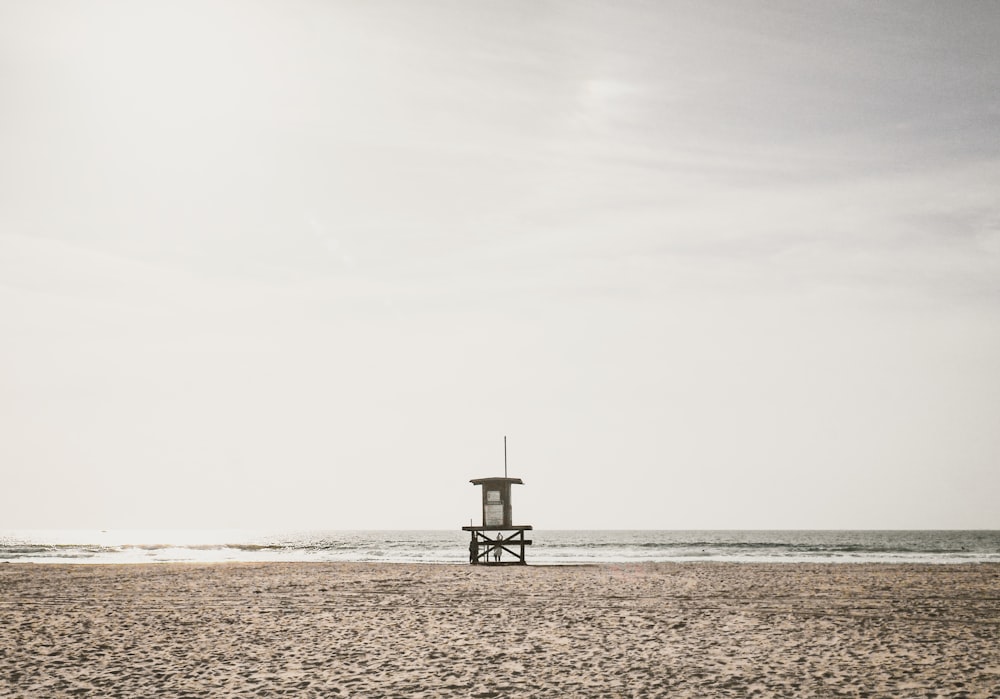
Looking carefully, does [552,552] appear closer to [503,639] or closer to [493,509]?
[493,509]

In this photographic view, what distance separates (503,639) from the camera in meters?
13.3

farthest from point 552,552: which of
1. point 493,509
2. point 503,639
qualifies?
point 503,639

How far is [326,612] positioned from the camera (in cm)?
1722

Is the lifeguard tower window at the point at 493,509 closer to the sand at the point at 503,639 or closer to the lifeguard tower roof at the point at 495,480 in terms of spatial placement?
the lifeguard tower roof at the point at 495,480

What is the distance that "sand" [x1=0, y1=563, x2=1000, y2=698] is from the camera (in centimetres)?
975

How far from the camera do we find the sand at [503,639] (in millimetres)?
9750

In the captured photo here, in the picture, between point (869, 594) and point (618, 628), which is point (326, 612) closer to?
point (618, 628)

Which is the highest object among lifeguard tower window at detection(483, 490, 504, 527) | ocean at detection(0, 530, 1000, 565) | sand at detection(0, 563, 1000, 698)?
lifeguard tower window at detection(483, 490, 504, 527)

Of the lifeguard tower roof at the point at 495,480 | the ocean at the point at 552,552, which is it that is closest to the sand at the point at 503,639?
the lifeguard tower roof at the point at 495,480

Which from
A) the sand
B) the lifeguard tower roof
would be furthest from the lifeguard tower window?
the sand

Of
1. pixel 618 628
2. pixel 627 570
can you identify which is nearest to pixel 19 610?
pixel 618 628

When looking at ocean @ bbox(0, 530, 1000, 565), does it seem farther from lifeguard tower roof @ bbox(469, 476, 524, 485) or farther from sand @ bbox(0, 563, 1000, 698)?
sand @ bbox(0, 563, 1000, 698)

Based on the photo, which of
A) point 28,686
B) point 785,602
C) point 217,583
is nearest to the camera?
point 28,686

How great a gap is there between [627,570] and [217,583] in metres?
16.9
